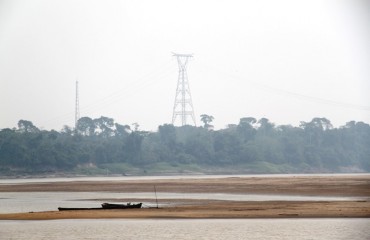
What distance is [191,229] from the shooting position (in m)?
57.4

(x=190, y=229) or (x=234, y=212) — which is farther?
(x=234, y=212)

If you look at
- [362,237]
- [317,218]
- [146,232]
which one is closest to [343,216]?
[317,218]

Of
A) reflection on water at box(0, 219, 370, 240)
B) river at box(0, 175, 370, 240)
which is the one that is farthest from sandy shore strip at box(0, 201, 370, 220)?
reflection on water at box(0, 219, 370, 240)

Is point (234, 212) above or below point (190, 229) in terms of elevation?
above

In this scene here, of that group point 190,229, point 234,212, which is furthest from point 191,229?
point 234,212

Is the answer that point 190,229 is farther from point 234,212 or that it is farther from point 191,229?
point 234,212

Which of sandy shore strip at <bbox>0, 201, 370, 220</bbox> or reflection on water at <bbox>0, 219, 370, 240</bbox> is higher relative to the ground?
sandy shore strip at <bbox>0, 201, 370, 220</bbox>

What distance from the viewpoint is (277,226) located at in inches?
2283

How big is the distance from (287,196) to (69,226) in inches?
1288

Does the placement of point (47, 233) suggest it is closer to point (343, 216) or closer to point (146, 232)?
point (146, 232)

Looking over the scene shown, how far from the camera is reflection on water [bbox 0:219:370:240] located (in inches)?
2125

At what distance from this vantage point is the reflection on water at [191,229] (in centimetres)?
5397

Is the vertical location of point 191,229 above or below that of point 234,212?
below

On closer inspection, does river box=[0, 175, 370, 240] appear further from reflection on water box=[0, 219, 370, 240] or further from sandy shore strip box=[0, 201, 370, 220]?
sandy shore strip box=[0, 201, 370, 220]
